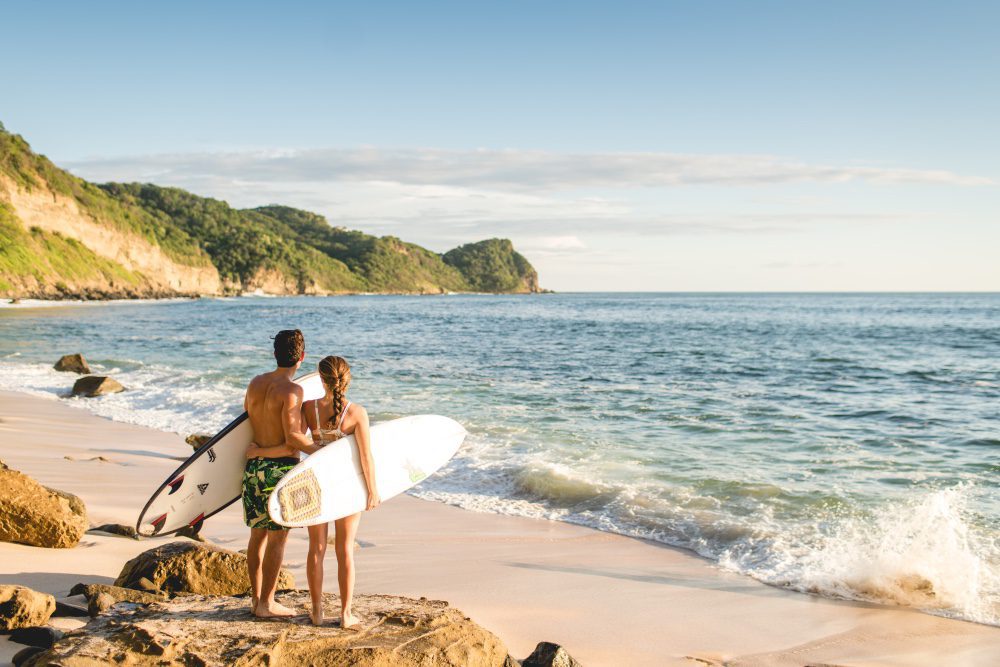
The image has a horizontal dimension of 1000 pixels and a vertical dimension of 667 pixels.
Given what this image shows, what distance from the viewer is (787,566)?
659 centimetres

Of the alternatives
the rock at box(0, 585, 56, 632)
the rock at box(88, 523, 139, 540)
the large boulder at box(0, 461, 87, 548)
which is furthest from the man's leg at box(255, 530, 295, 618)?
the rock at box(88, 523, 139, 540)

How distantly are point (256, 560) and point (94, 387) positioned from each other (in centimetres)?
1474


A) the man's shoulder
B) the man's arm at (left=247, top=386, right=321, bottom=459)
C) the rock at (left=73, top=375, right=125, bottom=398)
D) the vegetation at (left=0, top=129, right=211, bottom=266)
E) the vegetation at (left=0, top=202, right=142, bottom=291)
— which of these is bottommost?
the rock at (left=73, top=375, right=125, bottom=398)

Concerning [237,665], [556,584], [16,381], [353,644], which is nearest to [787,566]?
[556,584]

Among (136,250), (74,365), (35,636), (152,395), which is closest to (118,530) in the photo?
(35,636)

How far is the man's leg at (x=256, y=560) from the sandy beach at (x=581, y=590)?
1190 mm

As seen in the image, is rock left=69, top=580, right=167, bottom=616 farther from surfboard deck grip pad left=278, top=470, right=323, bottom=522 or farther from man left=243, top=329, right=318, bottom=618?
surfboard deck grip pad left=278, top=470, right=323, bottom=522

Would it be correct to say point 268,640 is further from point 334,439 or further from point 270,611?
point 334,439

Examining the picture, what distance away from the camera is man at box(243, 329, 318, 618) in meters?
4.09


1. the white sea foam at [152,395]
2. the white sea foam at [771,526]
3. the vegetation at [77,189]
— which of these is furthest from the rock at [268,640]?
the vegetation at [77,189]

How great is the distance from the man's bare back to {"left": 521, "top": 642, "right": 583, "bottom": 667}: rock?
1779 millimetres

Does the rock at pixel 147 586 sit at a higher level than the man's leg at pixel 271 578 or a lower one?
lower

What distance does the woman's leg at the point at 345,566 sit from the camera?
13.0ft

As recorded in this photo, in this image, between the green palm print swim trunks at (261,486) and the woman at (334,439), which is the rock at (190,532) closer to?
the green palm print swim trunks at (261,486)
